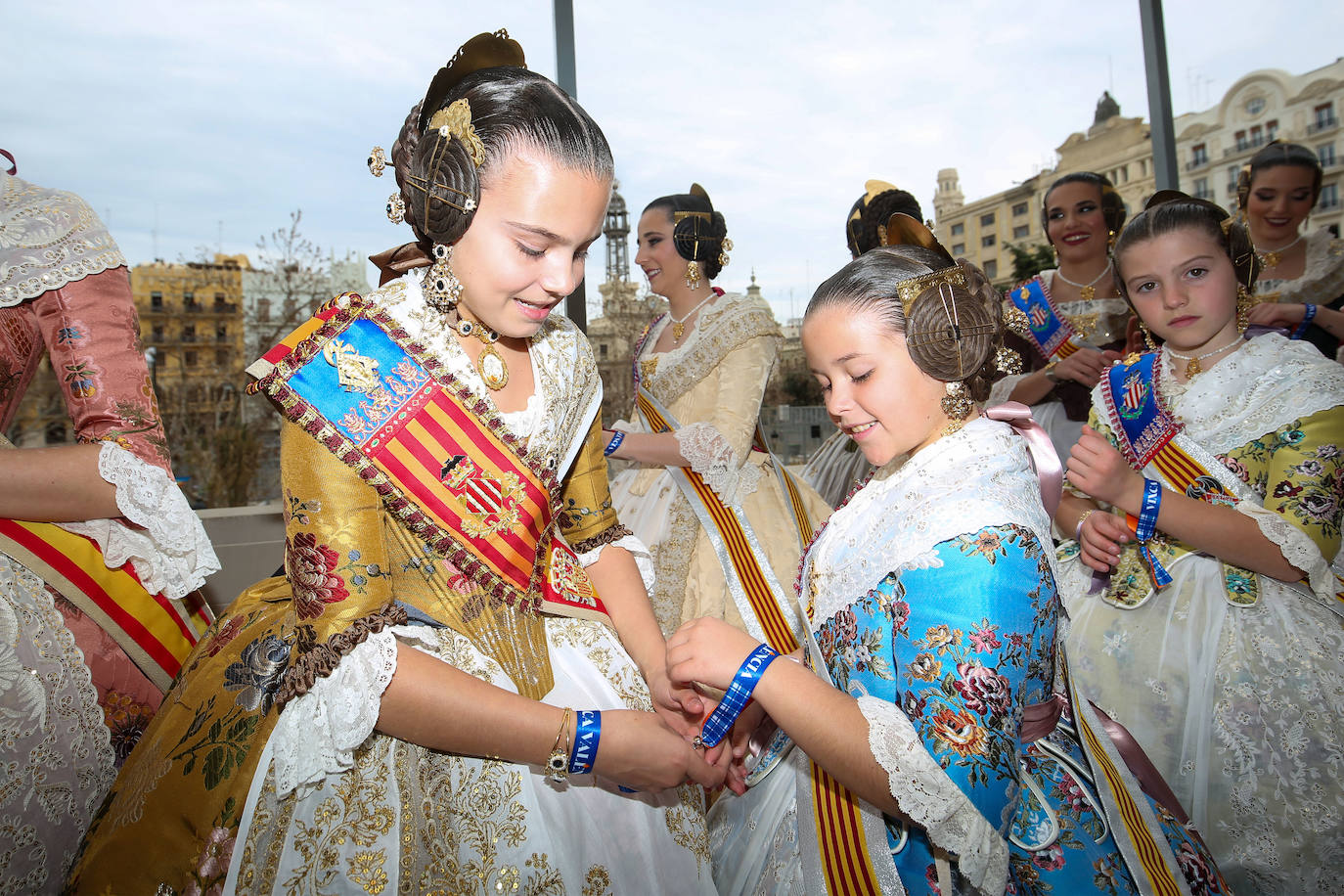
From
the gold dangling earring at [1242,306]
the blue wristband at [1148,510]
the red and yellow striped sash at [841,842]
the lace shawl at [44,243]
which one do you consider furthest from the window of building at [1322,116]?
the lace shawl at [44,243]

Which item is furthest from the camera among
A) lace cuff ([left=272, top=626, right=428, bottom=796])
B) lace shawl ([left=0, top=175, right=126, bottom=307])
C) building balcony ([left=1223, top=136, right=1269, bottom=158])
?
building balcony ([left=1223, top=136, right=1269, bottom=158])

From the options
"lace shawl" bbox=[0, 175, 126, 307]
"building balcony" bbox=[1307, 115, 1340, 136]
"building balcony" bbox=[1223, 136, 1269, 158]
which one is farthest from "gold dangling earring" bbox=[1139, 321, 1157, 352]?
"building balcony" bbox=[1223, 136, 1269, 158]

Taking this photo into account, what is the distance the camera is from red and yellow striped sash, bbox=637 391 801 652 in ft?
8.48

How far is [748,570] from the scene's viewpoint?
2688mm

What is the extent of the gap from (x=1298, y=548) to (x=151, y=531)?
2.21m

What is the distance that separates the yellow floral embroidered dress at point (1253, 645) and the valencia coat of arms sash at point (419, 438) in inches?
58.1

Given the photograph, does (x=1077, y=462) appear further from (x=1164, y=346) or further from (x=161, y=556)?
(x=161, y=556)

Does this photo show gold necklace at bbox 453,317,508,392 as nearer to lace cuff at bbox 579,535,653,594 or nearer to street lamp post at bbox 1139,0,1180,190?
lace cuff at bbox 579,535,653,594

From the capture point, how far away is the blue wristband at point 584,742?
1092mm

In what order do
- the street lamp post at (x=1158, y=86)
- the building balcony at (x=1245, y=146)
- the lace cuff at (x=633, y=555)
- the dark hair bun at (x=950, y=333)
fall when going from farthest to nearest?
the building balcony at (x=1245, y=146)
the street lamp post at (x=1158, y=86)
the lace cuff at (x=633, y=555)
the dark hair bun at (x=950, y=333)

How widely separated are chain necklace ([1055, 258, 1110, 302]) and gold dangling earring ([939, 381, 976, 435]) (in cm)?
244

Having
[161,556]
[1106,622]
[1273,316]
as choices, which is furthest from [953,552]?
[1273,316]

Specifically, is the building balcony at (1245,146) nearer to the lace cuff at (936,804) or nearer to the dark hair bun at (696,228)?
the dark hair bun at (696,228)

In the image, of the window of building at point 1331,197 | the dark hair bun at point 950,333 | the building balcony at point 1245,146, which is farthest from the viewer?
the window of building at point 1331,197
